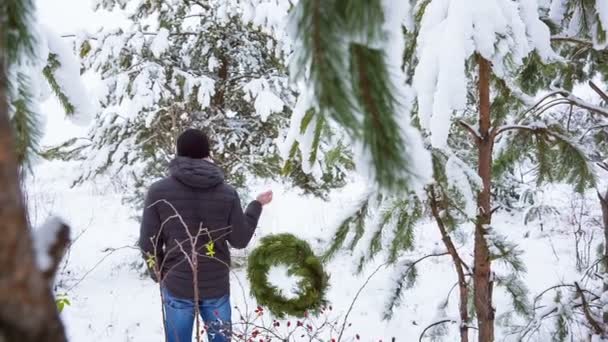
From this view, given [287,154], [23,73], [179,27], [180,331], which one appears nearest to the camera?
[23,73]

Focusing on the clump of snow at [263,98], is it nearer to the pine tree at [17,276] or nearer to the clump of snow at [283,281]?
the clump of snow at [283,281]

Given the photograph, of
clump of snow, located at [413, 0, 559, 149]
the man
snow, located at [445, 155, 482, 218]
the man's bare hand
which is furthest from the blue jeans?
clump of snow, located at [413, 0, 559, 149]

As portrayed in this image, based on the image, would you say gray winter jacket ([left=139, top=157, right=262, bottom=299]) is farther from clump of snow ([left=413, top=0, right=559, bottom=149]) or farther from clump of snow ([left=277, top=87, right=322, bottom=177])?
clump of snow ([left=413, top=0, right=559, bottom=149])

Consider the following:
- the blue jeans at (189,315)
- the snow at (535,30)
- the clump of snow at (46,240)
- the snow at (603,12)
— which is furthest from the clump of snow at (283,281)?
the clump of snow at (46,240)

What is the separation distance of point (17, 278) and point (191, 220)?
7.71 feet

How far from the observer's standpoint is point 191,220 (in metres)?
2.70

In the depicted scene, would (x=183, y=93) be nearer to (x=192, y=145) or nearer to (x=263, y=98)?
(x=263, y=98)

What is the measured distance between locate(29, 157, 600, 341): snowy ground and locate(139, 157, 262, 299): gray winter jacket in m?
0.35

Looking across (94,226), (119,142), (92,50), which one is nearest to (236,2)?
(92,50)

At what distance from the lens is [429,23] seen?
159 centimetres

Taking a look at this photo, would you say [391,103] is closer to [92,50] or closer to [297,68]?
[297,68]

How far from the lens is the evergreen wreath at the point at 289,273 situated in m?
3.05

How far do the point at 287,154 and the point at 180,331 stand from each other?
1.48 meters

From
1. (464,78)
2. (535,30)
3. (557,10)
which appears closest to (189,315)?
(464,78)
